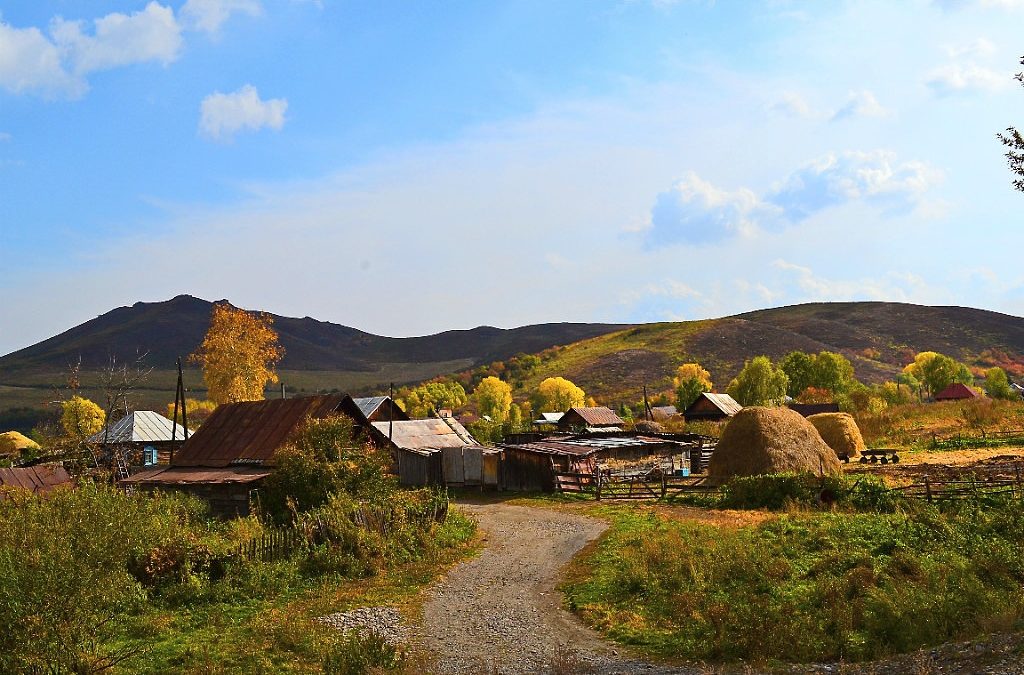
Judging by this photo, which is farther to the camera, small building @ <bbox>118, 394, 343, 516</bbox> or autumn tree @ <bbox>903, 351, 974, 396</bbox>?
autumn tree @ <bbox>903, 351, 974, 396</bbox>

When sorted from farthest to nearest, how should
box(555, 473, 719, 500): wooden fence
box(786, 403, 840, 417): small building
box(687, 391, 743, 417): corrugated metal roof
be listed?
box(786, 403, 840, 417): small building, box(687, 391, 743, 417): corrugated metal roof, box(555, 473, 719, 500): wooden fence

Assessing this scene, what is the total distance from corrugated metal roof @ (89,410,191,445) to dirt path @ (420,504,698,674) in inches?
1231

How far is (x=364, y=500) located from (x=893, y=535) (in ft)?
48.6

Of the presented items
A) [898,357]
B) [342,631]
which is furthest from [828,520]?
[898,357]

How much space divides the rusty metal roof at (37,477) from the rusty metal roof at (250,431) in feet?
17.7

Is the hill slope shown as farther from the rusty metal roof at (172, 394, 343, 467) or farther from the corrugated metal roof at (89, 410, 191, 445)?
Result: the rusty metal roof at (172, 394, 343, 467)

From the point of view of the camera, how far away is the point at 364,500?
984 inches

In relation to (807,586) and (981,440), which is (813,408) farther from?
(807,586)

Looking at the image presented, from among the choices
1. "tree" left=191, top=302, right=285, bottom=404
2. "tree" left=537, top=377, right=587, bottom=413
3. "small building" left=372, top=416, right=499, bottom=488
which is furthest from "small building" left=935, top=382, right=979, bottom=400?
"tree" left=191, top=302, right=285, bottom=404

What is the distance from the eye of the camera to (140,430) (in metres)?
49.8

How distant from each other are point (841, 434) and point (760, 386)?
1686 inches

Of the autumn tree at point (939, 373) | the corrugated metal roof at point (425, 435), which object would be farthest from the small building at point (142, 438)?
the autumn tree at point (939, 373)

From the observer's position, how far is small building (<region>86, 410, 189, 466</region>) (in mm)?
48750

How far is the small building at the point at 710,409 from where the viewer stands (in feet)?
267
